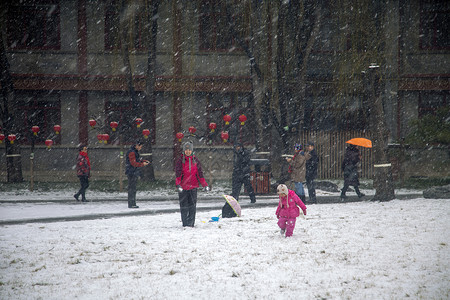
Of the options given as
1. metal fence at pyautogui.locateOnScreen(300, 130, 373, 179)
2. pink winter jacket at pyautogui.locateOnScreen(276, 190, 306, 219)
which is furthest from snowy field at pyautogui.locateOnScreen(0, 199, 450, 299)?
metal fence at pyautogui.locateOnScreen(300, 130, 373, 179)

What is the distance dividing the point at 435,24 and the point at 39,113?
62.3ft

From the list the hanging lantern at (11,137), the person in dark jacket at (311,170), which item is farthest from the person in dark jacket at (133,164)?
the hanging lantern at (11,137)

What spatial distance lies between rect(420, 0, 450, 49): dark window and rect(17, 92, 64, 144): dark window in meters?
17.4

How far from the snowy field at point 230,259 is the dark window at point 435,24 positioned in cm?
1550

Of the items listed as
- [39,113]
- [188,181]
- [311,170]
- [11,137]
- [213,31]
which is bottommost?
[311,170]

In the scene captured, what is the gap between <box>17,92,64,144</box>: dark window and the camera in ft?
80.4

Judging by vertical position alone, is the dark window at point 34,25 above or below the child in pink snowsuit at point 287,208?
above

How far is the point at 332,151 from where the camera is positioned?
22.9m

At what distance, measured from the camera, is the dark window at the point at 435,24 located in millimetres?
24312

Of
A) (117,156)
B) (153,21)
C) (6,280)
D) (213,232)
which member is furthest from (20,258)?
(117,156)

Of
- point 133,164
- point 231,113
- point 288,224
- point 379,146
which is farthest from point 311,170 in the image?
point 231,113

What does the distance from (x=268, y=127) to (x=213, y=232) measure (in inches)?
426

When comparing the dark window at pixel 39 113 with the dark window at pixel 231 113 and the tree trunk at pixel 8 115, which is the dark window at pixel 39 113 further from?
the dark window at pixel 231 113

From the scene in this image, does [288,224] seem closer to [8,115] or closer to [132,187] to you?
[132,187]
